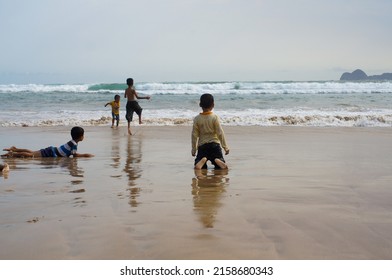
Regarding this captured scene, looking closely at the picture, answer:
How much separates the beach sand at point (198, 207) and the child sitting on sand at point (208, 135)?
0.96 feet

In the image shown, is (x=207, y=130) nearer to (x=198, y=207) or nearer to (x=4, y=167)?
(x=198, y=207)

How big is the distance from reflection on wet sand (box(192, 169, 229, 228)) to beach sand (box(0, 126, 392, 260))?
13mm

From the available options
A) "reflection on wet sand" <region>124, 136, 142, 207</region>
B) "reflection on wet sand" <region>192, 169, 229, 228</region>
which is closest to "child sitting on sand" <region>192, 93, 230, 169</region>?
"reflection on wet sand" <region>192, 169, 229, 228</region>

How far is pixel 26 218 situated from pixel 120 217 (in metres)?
0.77

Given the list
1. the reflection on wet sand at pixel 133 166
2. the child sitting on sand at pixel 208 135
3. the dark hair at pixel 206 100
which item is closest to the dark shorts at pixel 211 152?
the child sitting on sand at pixel 208 135

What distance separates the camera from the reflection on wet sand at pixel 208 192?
3.93m

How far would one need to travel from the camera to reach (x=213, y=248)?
3.10m

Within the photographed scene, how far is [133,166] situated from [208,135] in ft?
3.92

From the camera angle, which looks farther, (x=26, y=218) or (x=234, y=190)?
(x=234, y=190)

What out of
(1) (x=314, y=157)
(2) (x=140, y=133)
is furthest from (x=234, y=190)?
(2) (x=140, y=133)

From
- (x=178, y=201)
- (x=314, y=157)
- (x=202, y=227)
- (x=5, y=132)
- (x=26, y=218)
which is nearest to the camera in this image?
(x=202, y=227)

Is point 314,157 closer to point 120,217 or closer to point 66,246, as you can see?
point 120,217

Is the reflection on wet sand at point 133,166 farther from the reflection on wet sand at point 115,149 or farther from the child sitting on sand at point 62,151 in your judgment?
the child sitting on sand at point 62,151

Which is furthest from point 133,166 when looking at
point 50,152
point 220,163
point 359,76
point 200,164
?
point 359,76
